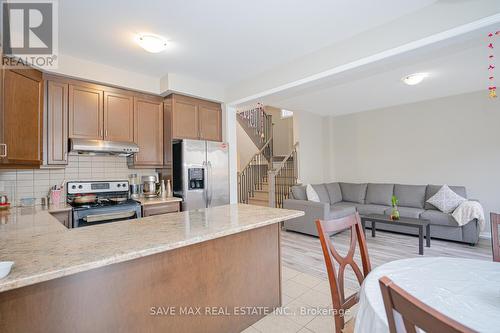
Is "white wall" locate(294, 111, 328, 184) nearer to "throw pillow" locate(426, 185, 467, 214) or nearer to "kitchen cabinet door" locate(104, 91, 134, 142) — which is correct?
"throw pillow" locate(426, 185, 467, 214)

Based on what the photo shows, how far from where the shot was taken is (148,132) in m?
3.59

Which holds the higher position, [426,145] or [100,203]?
[426,145]

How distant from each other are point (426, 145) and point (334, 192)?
2.06 meters

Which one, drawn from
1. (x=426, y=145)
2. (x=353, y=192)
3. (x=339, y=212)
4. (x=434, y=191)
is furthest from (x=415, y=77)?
(x=353, y=192)

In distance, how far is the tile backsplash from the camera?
9.20 ft

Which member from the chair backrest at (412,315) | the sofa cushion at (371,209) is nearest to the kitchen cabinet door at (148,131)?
the chair backrest at (412,315)

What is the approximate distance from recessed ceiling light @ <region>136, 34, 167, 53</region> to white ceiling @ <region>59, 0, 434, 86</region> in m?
0.08

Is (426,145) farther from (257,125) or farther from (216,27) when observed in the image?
(216,27)

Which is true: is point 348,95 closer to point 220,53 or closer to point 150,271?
point 220,53

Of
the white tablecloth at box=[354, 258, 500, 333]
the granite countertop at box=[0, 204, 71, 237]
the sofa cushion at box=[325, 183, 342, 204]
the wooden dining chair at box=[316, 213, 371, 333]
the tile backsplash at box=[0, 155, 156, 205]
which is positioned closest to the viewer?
the white tablecloth at box=[354, 258, 500, 333]

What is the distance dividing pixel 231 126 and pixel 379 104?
3.38 m

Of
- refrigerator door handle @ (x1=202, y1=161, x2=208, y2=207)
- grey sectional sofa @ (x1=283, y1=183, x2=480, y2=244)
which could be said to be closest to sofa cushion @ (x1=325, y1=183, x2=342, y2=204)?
grey sectional sofa @ (x1=283, y1=183, x2=480, y2=244)

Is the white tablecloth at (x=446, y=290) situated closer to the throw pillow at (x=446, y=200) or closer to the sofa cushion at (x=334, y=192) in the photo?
the throw pillow at (x=446, y=200)

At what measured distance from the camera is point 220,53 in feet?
9.52
